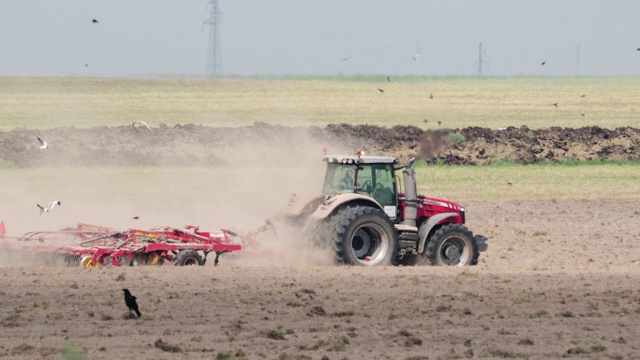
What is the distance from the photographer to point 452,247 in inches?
790

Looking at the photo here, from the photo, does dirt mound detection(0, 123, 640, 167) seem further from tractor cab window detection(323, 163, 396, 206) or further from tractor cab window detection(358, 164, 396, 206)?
tractor cab window detection(358, 164, 396, 206)

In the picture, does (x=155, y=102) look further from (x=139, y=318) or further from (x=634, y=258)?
(x=139, y=318)

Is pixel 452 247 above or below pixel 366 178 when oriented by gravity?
below

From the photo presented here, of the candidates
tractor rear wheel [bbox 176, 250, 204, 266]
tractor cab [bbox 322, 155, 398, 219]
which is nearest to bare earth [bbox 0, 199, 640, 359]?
tractor rear wheel [bbox 176, 250, 204, 266]

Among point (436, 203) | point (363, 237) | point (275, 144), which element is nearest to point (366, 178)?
point (363, 237)

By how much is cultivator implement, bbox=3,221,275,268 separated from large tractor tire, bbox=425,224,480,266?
9.84ft

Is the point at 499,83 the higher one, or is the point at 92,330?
the point at 499,83

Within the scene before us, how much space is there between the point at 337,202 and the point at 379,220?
0.81m

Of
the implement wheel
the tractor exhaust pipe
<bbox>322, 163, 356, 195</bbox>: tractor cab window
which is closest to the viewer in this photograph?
the implement wheel

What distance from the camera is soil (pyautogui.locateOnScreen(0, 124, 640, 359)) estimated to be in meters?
12.7

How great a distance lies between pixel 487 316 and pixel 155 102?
175ft

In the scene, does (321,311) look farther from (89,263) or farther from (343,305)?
(89,263)

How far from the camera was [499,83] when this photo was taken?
10106cm

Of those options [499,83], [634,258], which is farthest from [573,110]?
[634,258]
